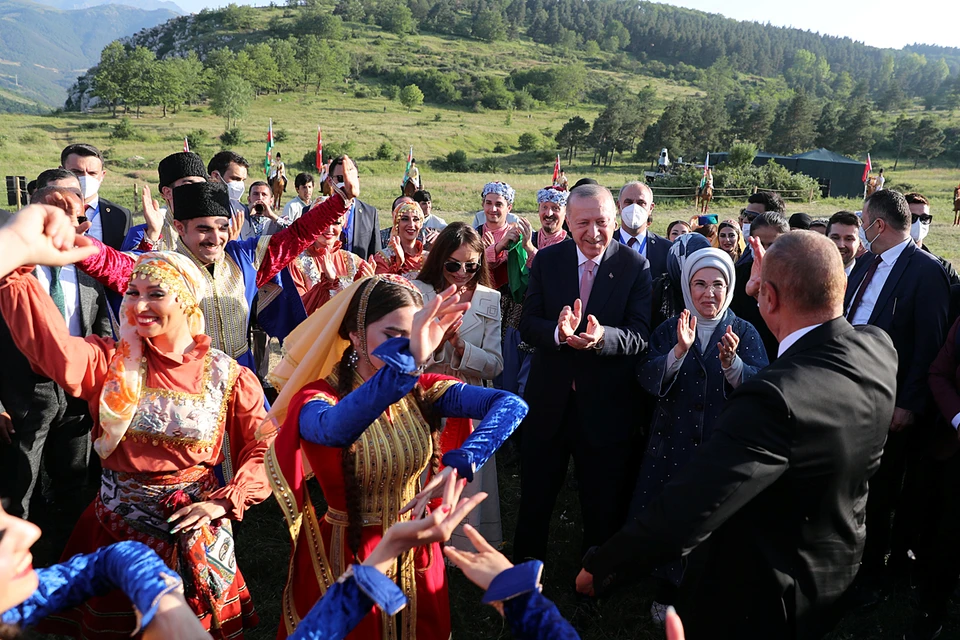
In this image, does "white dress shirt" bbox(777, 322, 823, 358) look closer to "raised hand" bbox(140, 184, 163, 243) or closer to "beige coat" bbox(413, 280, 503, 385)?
"beige coat" bbox(413, 280, 503, 385)

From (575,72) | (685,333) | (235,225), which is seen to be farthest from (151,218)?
(575,72)

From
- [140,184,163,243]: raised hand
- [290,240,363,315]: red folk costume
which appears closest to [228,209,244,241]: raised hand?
[140,184,163,243]: raised hand

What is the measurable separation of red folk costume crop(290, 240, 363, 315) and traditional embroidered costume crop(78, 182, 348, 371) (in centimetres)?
76

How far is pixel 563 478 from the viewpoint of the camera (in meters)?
3.97

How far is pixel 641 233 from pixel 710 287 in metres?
1.71

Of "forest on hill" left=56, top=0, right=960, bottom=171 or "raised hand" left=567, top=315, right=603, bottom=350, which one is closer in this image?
"raised hand" left=567, top=315, right=603, bottom=350

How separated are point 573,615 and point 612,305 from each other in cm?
186

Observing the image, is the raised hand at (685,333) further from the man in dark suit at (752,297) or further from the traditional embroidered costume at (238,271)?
the traditional embroidered costume at (238,271)

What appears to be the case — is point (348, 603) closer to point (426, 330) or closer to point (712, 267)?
point (426, 330)

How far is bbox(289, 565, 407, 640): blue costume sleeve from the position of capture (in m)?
1.51

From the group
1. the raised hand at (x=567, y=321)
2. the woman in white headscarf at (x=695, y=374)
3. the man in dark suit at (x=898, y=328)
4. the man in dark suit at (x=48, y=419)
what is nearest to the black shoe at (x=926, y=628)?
the man in dark suit at (x=898, y=328)

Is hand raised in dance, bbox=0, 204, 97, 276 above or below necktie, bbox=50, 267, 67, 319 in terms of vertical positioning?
above

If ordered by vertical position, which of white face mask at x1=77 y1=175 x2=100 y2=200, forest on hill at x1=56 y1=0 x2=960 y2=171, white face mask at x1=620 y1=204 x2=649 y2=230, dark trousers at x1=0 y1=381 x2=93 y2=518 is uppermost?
forest on hill at x1=56 y1=0 x2=960 y2=171

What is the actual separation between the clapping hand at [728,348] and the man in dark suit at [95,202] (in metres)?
4.58
